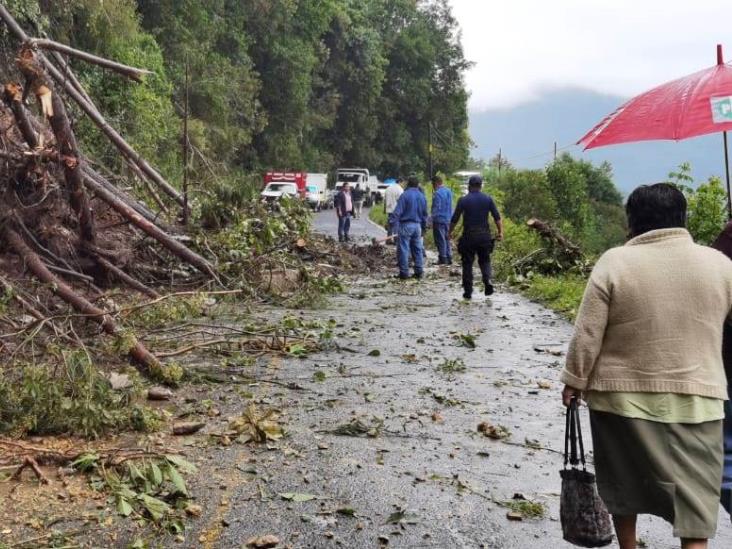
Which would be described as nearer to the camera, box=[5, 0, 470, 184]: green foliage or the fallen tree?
the fallen tree

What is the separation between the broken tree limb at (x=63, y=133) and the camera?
830cm

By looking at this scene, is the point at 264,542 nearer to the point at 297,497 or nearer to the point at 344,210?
the point at 297,497

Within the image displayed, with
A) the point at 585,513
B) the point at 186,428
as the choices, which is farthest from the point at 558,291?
the point at 585,513

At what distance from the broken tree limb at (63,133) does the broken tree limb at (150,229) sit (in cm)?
31

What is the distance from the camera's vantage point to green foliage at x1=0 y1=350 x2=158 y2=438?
5625 millimetres

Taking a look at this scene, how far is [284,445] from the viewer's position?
582 centimetres

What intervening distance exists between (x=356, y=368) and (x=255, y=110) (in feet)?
135

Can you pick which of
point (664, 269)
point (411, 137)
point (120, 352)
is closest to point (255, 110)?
point (411, 137)

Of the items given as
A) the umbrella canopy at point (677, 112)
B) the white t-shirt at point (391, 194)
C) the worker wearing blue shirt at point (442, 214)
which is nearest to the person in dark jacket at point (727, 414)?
the umbrella canopy at point (677, 112)

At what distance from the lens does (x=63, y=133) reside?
9117 millimetres

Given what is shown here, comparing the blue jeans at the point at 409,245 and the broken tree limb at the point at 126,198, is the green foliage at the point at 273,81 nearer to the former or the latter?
the broken tree limb at the point at 126,198

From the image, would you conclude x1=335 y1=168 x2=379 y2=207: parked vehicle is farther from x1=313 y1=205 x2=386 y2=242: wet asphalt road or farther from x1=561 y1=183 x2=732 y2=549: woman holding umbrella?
x1=561 y1=183 x2=732 y2=549: woman holding umbrella

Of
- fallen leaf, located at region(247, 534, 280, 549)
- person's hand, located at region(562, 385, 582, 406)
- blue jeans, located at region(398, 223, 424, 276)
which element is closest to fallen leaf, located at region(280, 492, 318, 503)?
fallen leaf, located at region(247, 534, 280, 549)

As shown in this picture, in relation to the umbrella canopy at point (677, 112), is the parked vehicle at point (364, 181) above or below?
below
